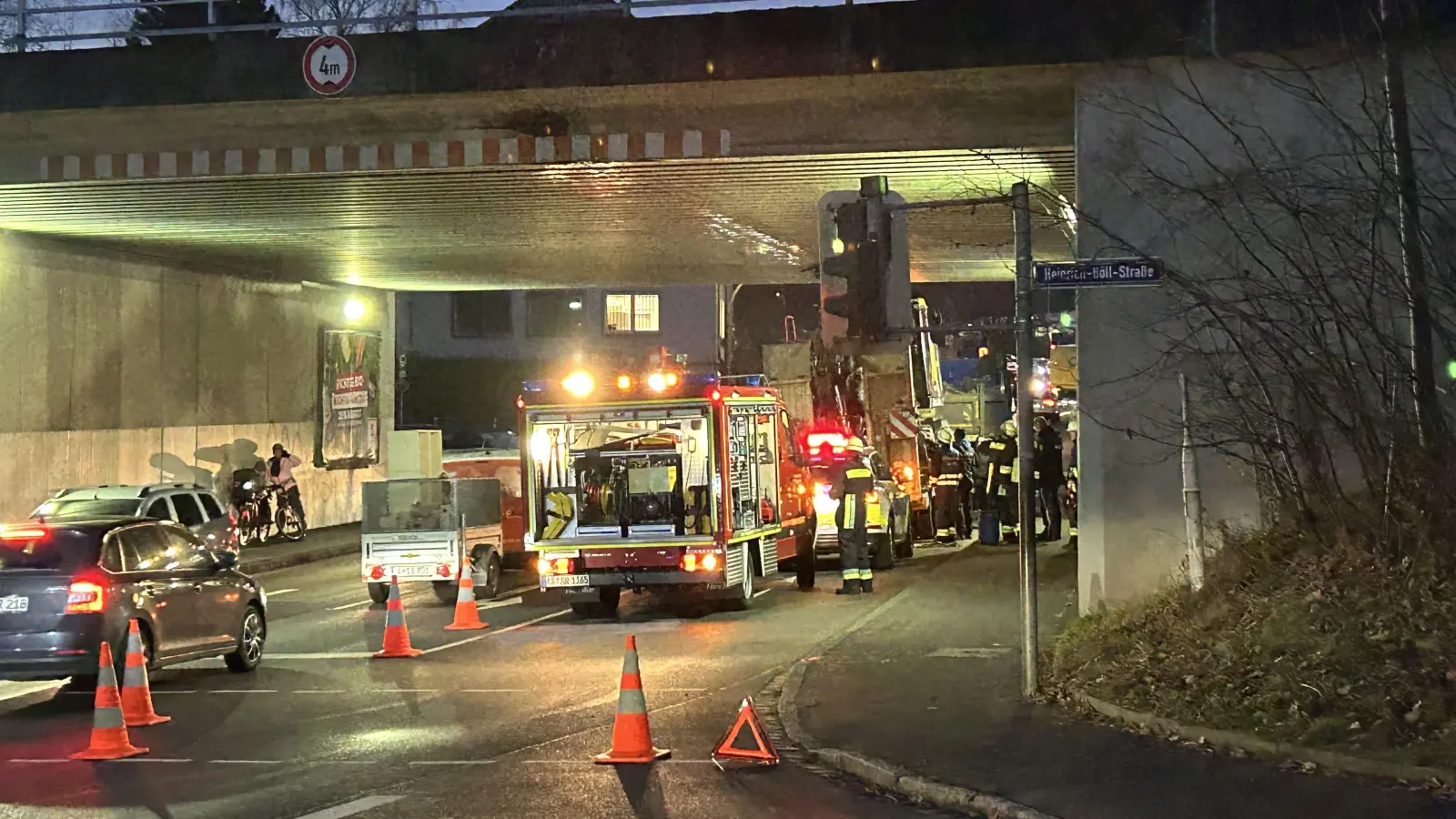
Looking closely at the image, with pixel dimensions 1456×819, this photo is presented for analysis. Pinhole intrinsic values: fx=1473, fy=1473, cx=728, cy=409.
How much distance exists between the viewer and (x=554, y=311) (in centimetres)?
5547

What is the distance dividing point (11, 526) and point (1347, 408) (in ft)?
34.1

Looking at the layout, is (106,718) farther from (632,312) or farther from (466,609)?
(632,312)

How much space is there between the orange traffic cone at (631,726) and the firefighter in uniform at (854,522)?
852 centimetres

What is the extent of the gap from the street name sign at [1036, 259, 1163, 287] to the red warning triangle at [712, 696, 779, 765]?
3372 mm

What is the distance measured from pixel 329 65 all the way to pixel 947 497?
14.0 meters

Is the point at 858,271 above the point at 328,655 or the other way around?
above

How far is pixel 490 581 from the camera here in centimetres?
1917

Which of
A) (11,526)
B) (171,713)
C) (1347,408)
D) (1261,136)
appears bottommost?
(171,713)

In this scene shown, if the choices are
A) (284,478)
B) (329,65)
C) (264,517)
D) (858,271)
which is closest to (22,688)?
(329,65)

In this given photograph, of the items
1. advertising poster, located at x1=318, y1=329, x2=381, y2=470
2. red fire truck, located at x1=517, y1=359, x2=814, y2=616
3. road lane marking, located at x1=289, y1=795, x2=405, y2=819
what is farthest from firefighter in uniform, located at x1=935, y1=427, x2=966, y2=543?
road lane marking, located at x1=289, y1=795, x2=405, y2=819

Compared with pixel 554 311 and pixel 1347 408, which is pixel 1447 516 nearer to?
pixel 1347 408

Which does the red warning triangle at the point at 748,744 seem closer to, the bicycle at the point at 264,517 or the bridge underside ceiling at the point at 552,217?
the bridge underside ceiling at the point at 552,217

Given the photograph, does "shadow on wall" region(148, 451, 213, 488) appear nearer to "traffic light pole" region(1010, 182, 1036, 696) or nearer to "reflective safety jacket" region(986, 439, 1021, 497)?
"reflective safety jacket" region(986, 439, 1021, 497)

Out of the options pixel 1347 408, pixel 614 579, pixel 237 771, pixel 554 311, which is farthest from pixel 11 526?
pixel 554 311
